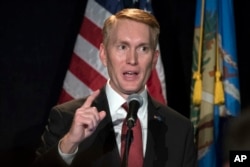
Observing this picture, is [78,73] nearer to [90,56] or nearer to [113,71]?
[90,56]

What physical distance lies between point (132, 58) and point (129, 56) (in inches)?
0.7

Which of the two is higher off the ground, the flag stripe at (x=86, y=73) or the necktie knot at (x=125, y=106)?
the necktie knot at (x=125, y=106)

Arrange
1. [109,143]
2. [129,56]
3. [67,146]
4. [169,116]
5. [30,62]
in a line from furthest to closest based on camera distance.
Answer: [30,62], [169,116], [129,56], [109,143], [67,146]

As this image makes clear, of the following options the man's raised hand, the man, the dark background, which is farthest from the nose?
the dark background

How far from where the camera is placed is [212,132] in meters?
2.74

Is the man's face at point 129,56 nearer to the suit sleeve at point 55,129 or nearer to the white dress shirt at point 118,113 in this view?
the white dress shirt at point 118,113

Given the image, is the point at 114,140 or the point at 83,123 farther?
the point at 114,140

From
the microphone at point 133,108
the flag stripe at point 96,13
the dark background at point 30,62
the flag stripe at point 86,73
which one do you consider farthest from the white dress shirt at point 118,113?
the dark background at point 30,62

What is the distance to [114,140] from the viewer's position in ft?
5.07

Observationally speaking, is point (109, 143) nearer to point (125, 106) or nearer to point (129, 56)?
point (125, 106)

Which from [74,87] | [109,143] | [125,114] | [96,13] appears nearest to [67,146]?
[109,143]

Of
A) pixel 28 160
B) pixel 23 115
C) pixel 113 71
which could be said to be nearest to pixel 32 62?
pixel 23 115

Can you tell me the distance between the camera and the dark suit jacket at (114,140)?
1533 millimetres

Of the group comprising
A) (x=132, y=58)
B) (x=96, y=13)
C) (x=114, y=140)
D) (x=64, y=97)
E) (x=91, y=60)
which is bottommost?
(x=64, y=97)
